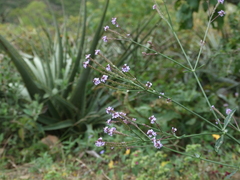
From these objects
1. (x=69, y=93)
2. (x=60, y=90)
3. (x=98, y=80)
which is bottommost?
(x=98, y=80)

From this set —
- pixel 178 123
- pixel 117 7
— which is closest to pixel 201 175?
pixel 178 123

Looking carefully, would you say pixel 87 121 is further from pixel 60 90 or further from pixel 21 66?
pixel 21 66

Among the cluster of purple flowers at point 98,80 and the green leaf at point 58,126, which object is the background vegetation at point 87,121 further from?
the cluster of purple flowers at point 98,80

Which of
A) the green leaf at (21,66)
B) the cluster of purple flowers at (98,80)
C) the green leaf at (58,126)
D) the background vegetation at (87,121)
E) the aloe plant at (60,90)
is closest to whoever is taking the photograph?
the cluster of purple flowers at (98,80)

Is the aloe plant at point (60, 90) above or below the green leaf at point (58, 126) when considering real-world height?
above

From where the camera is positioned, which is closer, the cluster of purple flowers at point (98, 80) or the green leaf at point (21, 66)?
the cluster of purple flowers at point (98, 80)

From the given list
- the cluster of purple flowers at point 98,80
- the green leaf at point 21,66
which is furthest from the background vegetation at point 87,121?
the cluster of purple flowers at point 98,80

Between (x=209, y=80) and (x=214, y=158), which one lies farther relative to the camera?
(x=209, y=80)

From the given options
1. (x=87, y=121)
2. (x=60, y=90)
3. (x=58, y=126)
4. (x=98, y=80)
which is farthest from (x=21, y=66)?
(x=98, y=80)

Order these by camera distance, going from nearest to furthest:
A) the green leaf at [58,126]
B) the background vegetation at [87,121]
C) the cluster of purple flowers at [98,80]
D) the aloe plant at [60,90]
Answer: the cluster of purple flowers at [98,80] < the background vegetation at [87,121] < the aloe plant at [60,90] < the green leaf at [58,126]

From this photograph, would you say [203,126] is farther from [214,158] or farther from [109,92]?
[109,92]

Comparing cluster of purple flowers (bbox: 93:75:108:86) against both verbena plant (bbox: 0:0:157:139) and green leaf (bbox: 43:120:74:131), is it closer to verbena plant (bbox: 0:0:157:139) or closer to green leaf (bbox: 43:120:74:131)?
verbena plant (bbox: 0:0:157:139)

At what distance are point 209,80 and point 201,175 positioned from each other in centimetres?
187

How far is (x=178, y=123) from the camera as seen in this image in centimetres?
283
